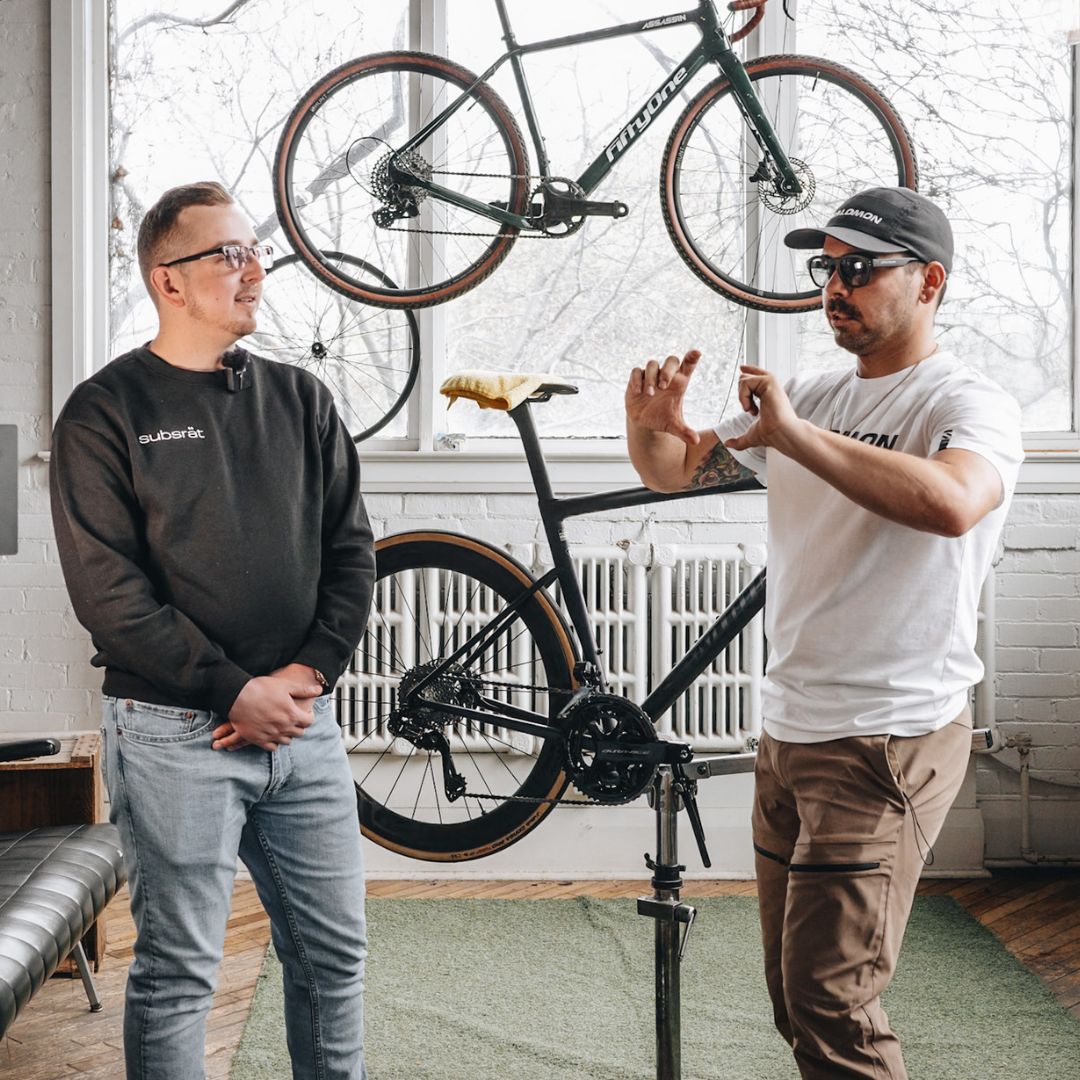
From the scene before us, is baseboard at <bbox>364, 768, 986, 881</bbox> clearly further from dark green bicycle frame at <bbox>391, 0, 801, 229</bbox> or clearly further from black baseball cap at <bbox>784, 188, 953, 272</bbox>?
black baseball cap at <bbox>784, 188, 953, 272</bbox>

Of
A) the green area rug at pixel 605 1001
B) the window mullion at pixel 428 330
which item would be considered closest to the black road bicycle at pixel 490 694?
the green area rug at pixel 605 1001

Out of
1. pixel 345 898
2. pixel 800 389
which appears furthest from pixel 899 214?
pixel 345 898

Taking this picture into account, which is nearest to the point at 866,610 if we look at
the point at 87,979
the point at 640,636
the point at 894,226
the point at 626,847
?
the point at 894,226

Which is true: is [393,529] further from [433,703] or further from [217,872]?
[217,872]

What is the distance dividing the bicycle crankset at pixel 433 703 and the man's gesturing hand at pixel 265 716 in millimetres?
1440

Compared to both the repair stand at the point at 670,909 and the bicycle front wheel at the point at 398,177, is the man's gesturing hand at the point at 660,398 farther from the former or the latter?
the bicycle front wheel at the point at 398,177

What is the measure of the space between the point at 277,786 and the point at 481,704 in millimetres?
1460

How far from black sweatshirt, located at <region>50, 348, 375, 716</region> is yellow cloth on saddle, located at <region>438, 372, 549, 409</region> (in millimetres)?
1146

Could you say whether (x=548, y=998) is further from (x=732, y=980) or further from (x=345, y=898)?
(x=345, y=898)

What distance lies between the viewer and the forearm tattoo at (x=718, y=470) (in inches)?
83.4

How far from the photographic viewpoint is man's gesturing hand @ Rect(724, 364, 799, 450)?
4.90ft

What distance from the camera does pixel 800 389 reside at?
75.6 inches

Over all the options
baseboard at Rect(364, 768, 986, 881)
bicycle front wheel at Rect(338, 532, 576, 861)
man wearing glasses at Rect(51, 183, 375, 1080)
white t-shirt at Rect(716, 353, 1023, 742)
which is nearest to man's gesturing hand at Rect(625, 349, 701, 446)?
white t-shirt at Rect(716, 353, 1023, 742)

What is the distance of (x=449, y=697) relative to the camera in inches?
124
